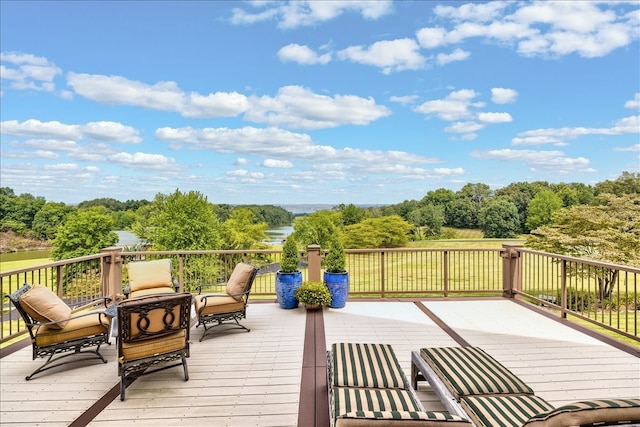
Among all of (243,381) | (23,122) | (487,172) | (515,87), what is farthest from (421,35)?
(23,122)

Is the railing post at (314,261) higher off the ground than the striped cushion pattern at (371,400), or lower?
higher

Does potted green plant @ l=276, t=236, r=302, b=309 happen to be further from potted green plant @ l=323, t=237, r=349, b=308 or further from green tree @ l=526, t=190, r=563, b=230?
green tree @ l=526, t=190, r=563, b=230

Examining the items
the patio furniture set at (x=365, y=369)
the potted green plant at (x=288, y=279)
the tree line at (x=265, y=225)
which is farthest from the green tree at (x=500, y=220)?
the patio furniture set at (x=365, y=369)

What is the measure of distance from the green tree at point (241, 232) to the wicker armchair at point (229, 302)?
28050mm

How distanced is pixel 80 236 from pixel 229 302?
1198 inches

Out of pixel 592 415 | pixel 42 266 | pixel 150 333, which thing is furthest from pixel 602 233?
pixel 42 266

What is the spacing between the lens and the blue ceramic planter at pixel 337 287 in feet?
19.4

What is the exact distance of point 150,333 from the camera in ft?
10.5

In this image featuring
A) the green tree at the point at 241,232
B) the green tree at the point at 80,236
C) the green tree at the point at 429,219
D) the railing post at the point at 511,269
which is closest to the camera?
the railing post at the point at 511,269

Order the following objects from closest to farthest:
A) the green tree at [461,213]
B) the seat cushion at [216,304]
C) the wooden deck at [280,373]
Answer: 1. the wooden deck at [280,373]
2. the seat cushion at [216,304]
3. the green tree at [461,213]

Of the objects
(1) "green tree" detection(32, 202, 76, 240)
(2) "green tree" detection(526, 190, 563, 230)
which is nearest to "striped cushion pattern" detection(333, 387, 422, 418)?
(2) "green tree" detection(526, 190, 563, 230)

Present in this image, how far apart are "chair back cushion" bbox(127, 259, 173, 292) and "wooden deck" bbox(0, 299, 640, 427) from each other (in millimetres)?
1172

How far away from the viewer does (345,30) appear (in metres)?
15.7

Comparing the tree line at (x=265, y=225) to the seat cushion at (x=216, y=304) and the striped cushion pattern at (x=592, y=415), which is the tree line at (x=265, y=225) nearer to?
the seat cushion at (x=216, y=304)
